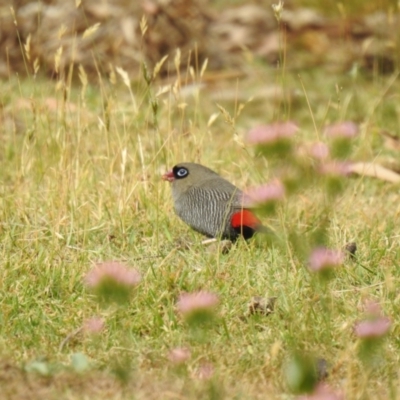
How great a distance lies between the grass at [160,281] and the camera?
3.04 m

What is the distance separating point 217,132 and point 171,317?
10.1 ft

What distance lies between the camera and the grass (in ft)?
9.97

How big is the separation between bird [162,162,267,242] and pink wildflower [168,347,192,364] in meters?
0.92

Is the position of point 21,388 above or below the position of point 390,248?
above

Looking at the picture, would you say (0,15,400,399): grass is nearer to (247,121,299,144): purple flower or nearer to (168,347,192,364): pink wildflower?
(168,347,192,364): pink wildflower

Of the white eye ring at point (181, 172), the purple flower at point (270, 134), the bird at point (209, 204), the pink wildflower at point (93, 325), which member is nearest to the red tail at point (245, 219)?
the bird at point (209, 204)

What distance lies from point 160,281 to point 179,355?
848 millimetres

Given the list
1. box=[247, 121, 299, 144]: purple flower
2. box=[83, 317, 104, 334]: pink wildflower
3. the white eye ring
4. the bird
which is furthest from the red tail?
box=[247, 121, 299, 144]: purple flower

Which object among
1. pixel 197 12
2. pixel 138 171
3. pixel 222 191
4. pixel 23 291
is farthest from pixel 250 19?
pixel 23 291

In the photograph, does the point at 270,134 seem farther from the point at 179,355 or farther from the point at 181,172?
the point at 181,172

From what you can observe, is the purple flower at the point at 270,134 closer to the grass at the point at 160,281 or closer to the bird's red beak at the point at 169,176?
the grass at the point at 160,281

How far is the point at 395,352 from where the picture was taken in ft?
10.8

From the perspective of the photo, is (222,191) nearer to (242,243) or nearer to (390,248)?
(242,243)

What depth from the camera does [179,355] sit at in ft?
9.34
